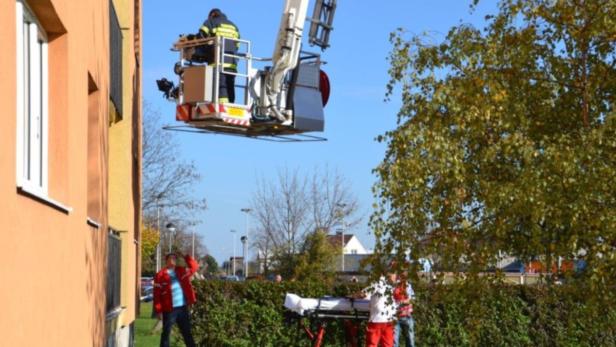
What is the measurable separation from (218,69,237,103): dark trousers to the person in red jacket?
3745 millimetres

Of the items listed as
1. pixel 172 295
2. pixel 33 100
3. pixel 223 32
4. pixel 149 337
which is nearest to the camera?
pixel 33 100

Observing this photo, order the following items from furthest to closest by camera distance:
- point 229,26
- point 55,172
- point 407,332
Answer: point 407,332, point 229,26, point 55,172

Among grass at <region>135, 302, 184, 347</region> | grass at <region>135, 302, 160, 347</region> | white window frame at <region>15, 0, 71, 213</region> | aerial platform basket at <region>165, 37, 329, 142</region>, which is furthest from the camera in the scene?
grass at <region>135, 302, 160, 347</region>

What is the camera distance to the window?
7.26 meters

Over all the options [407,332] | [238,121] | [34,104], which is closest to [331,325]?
[407,332]

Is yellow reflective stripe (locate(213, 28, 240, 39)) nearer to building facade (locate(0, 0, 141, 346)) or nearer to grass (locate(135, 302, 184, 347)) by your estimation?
building facade (locate(0, 0, 141, 346))

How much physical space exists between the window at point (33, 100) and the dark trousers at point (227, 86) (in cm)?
835

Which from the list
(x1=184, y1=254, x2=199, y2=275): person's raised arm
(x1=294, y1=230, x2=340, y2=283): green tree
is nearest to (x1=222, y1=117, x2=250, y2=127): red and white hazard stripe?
(x1=184, y1=254, x2=199, y2=275): person's raised arm

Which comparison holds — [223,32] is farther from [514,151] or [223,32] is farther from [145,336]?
[145,336]

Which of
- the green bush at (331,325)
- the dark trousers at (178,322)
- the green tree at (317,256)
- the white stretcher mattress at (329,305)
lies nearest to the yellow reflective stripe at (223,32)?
the dark trousers at (178,322)

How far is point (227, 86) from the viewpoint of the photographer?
16.8 m

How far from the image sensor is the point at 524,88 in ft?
32.6

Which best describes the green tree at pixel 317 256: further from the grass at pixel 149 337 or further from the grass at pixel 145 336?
the grass at pixel 149 337

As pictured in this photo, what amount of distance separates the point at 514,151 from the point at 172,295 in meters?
10.7
